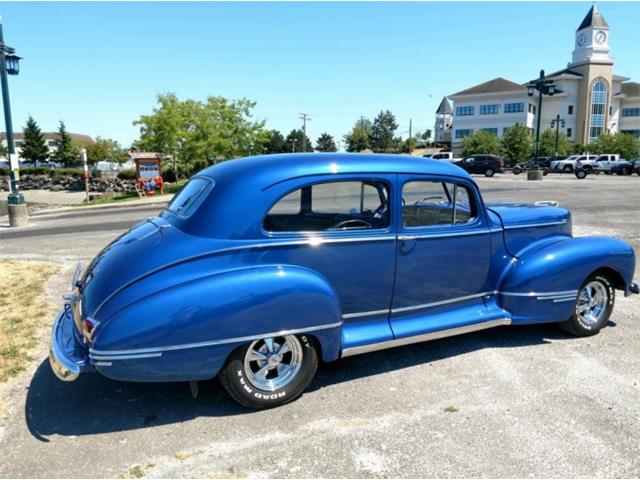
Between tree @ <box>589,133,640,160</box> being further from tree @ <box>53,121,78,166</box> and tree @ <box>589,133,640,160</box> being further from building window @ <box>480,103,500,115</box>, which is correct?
tree @ <box>53,121,78,166</box>

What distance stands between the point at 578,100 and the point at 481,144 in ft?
89.9

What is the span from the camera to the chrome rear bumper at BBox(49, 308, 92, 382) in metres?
3.22

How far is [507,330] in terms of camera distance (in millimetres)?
5129

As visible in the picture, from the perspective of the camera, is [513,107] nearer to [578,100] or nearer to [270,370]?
[578,100]

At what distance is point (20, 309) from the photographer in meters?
5.89

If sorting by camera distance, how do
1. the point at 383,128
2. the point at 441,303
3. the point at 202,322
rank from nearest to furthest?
the point at 202,322
the point at 441,303
the point at 383,128

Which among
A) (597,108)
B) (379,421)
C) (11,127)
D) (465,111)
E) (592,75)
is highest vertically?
(592,75)

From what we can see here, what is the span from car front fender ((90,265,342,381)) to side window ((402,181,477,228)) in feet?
4.37

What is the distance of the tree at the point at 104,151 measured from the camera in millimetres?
84750

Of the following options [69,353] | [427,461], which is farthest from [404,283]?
[69,353]

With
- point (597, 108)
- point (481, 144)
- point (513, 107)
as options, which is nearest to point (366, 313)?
point (481, 144)

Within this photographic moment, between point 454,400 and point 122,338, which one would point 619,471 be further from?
point 122,338

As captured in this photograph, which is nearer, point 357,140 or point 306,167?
point 306,167

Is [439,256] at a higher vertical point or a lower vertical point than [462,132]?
lower
